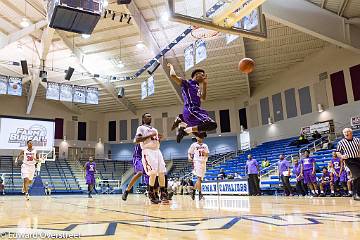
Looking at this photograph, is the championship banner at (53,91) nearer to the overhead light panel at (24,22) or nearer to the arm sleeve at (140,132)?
the overhead light panel at (24,22)

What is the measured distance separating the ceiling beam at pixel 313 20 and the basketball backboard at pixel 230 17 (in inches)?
216

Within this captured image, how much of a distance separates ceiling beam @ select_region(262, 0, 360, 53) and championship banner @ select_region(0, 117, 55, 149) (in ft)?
53.6

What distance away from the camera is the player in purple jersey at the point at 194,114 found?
188 inches

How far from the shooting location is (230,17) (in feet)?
24.3

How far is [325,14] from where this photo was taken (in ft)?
50.9

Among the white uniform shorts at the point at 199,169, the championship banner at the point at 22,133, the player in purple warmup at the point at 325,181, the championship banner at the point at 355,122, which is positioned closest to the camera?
the white uniform shorts at the point at 199,169

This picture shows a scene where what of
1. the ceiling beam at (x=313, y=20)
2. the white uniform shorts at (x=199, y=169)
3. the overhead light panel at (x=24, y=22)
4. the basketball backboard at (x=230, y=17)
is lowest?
the white uniform shorts at (x=199, y=169)

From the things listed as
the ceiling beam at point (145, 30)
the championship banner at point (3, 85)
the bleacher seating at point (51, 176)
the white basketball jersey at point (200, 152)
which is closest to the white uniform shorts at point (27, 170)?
the white basketball jersey at point (200, 152)

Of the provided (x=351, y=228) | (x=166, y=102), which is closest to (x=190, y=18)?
(x=351, y=228)

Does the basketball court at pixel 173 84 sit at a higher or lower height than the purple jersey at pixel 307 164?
higher

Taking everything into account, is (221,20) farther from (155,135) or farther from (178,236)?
(178,236)

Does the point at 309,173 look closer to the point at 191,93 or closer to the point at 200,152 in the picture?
the point at 200,152

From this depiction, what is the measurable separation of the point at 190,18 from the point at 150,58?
13.8 metres

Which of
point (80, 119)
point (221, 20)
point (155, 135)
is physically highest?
point (80, 119)
